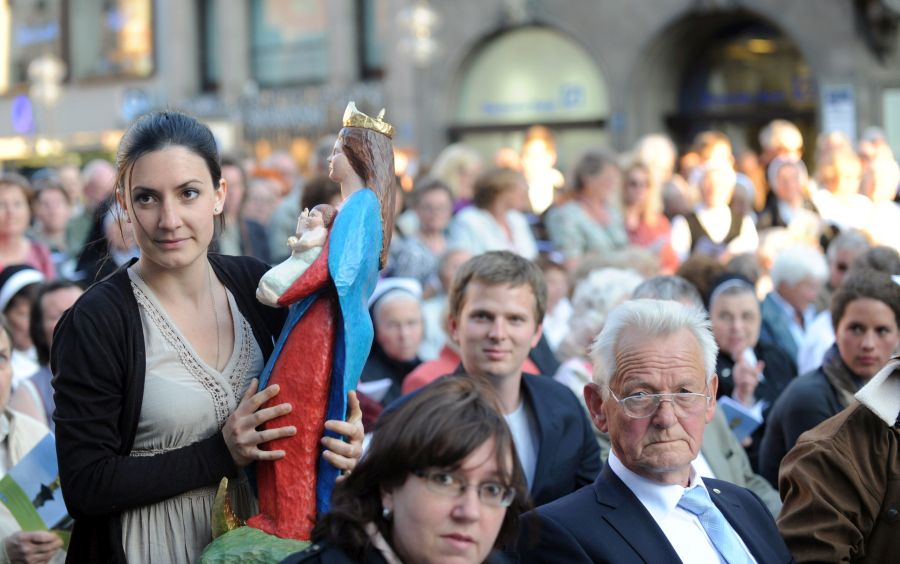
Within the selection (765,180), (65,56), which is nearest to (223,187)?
(765,180)

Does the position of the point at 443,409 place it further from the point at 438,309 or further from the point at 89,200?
the point at 89,200

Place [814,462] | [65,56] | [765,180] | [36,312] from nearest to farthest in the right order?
[814,462], [36,312], [765,180], [65,56]

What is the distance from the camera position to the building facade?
19094 mm

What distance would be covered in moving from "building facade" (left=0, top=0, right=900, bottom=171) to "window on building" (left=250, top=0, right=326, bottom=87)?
29 mm

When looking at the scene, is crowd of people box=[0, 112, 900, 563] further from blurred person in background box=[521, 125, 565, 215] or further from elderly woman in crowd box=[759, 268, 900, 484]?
blurred person in background box=[521, 125, 565, 215]

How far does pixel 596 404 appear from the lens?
378 cm

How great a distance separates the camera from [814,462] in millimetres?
3955

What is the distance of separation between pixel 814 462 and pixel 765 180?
35.1 ft

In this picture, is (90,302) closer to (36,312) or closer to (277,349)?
(277,349)

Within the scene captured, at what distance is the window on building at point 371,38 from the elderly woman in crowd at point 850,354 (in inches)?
790

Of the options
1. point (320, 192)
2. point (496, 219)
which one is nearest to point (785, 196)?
point (496, 219)

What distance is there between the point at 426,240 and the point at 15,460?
4.89 m

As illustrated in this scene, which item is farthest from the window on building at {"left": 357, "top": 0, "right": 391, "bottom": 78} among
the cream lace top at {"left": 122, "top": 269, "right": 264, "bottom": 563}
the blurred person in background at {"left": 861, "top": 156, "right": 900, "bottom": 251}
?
the cream lace top at {"left": 122, "top": 269, "right": 264, "bottom": 563}

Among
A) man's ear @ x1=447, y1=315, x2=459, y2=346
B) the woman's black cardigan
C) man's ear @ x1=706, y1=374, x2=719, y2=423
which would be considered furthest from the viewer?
man's ear @ x1=447, y1=315, x2=459, y2=346
